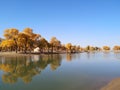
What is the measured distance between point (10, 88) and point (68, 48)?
150 m

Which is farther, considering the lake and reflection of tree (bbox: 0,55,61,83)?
reflection of tree (bbox: 0,55,61,83)

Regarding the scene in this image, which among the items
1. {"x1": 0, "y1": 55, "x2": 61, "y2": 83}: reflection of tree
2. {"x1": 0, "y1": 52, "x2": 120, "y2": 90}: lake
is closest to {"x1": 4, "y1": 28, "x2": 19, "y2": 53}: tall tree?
{"x1": 0, "y1": 55, "x2": 61, "y2": 83}: reflection of tree

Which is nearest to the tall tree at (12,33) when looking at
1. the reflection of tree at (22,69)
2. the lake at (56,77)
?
the reflection of tree at (22,69)

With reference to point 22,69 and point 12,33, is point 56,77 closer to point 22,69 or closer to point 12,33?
point 22,69

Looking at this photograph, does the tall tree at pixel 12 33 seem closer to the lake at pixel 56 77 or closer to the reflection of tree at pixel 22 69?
the reflection of tree at pixel 22 69

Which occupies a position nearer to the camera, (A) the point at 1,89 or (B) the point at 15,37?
(A) the point at 1,89

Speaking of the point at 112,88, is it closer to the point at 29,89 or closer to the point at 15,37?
the point at 29,89

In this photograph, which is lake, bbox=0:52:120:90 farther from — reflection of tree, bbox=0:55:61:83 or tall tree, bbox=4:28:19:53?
tall tree, bbox=4:28:19:53

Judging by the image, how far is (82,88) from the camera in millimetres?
17172

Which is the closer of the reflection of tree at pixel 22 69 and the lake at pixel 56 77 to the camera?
the lake at pixel 56 77

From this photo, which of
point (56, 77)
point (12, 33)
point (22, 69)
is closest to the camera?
point (56, 77)

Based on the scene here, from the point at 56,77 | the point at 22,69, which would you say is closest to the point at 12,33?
the point at 22,69

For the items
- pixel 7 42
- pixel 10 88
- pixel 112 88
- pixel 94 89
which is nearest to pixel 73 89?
pixel 94 89

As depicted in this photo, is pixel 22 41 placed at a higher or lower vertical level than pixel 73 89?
higher
